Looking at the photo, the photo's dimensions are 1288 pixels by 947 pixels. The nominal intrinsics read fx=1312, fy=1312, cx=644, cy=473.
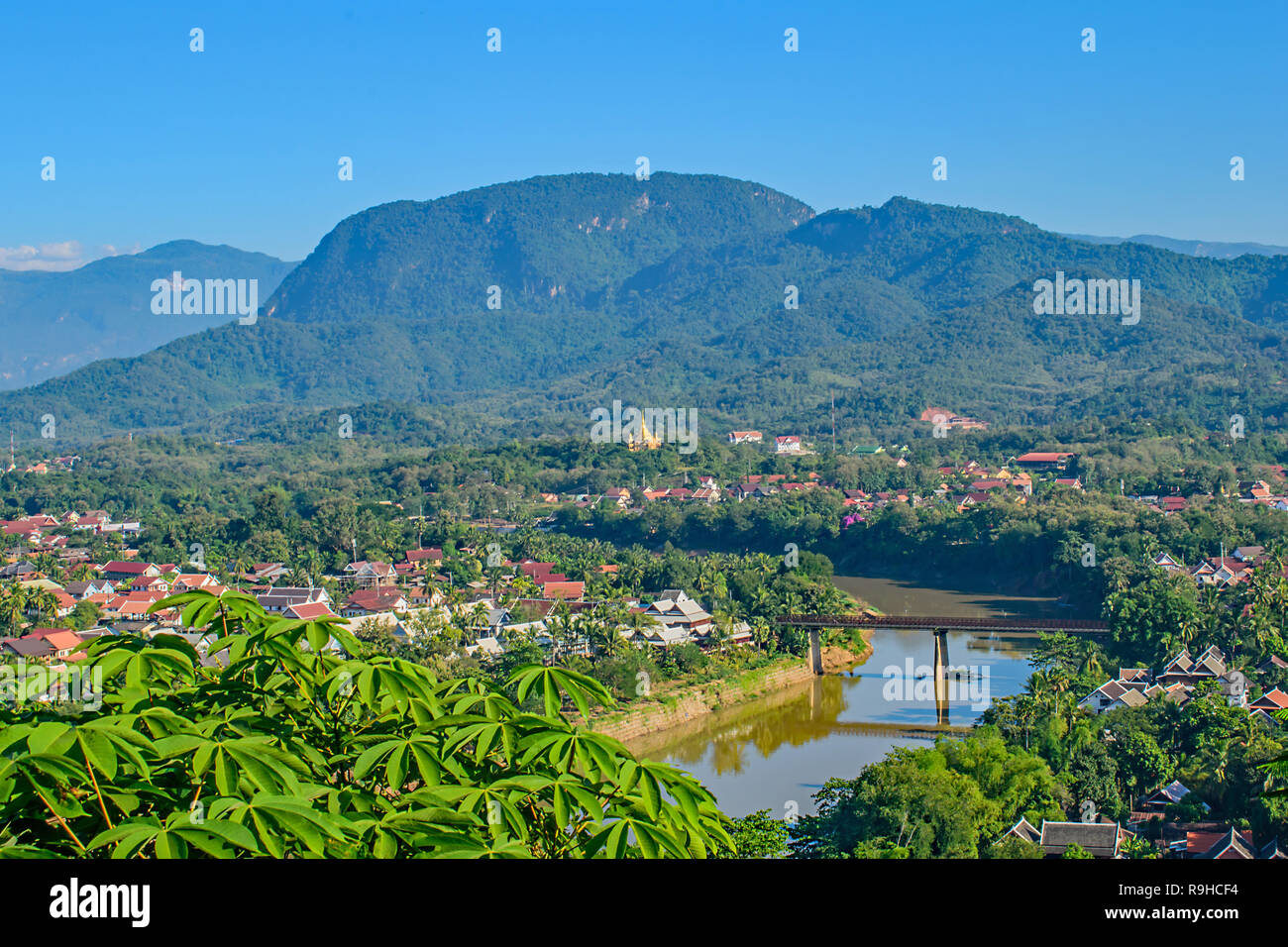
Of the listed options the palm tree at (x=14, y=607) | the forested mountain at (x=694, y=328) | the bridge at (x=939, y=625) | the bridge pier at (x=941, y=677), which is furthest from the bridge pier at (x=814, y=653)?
the forested mountain at (x=694, y=328)

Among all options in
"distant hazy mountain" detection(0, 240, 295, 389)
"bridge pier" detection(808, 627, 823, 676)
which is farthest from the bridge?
"distant hazy mountain" detection(0, 240, 295, 389)

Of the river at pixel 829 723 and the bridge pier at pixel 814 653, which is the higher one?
the bridge pier at pixel 814 653

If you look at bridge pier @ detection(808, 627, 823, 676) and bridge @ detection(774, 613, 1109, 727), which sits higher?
bridge @ detection(774, 613, 1109, 727)

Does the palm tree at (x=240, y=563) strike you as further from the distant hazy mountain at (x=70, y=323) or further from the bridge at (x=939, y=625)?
the distant hazy mountain at (x=70, y=323)

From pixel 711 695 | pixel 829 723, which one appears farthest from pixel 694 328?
pixel 829 723

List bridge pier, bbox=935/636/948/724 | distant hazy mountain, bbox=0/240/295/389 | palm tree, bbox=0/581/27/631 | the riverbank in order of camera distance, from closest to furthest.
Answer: the riverbank
bridge pier, bbox=935/636/948/724
palm tree, bbox=0/581/27/631
distant hazy mountain, bbox=0/240/295/389

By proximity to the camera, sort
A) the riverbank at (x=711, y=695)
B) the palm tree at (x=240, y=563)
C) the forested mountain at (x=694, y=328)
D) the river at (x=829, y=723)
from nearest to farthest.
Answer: the river at (x=829, y=723), the riverbank at (x=711, y=695), the palm tree at (x=240, y=563), the forested mountain at (x=694, y=328)

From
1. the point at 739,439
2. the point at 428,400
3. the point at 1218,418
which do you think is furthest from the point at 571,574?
the point at 428,400

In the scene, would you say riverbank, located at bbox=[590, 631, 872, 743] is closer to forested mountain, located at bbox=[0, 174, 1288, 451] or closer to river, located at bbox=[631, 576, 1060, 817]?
river, located at bbox=[631, 576, 1060, 817]
